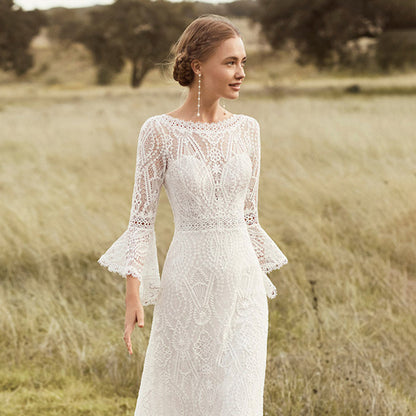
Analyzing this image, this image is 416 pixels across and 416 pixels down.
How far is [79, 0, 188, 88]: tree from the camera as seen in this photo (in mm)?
32594

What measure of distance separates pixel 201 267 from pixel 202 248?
0.08 metres

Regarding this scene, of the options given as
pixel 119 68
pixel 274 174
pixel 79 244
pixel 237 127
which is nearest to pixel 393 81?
pixel 119 68

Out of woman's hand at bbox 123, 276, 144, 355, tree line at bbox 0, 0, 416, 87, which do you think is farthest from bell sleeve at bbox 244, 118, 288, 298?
tree line at bbox 0, 0, 416, 87

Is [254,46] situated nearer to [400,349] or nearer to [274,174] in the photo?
[274,174]

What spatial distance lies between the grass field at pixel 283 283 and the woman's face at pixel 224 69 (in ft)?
6.34

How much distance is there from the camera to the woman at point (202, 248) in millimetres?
2393

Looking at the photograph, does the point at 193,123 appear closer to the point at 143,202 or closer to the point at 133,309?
the point at 143,202

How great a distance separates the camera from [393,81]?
1037 inches

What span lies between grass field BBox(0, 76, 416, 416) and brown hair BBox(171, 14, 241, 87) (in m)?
2.03

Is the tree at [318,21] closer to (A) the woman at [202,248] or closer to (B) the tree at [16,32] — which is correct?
(B) the tree at [16,32]

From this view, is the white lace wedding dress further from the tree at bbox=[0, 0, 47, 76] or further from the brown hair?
the tree at bbox=[0, 0, 47, 76]

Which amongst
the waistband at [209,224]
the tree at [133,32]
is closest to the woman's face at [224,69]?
the waistband at [209,224]

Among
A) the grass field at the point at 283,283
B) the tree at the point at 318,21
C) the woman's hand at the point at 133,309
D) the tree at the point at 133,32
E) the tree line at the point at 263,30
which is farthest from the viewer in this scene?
the tree at the point at 133,32

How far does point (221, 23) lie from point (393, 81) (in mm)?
25619
